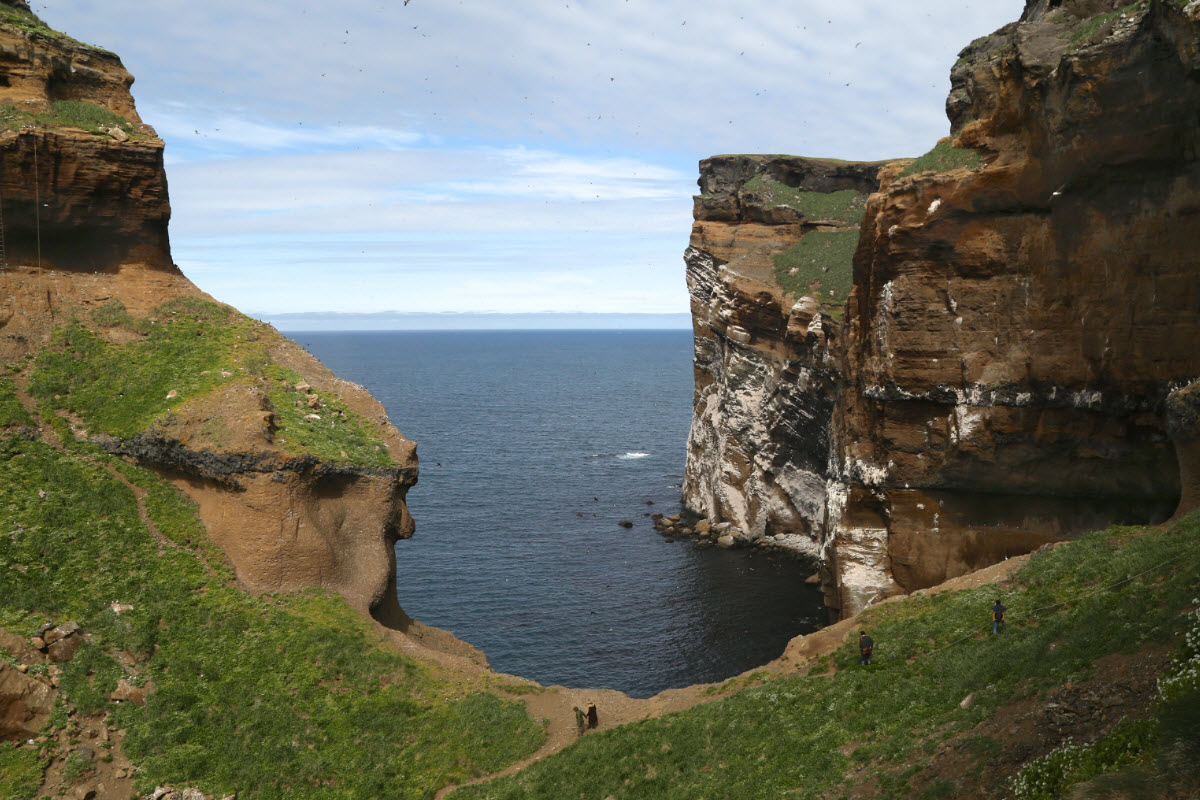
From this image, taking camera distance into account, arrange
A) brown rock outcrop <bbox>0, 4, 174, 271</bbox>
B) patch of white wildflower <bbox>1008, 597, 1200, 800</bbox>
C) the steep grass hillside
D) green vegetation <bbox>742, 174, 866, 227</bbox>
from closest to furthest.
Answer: patch of white wildflower <bbox>1008, 597, 1200, 800</bbox> → the steep grass hillside → brown rock outcrop <bbox>0, 4, 174, 271</bbox> → green vegetation <bbox>742, 174, 866, 227</bbox>

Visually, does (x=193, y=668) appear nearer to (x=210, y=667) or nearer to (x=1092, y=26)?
(x=210, y=667)

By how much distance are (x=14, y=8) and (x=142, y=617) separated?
96.4ft

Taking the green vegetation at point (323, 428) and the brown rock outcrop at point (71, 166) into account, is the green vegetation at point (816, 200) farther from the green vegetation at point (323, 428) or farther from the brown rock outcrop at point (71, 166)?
the brown rock outcrop at point (71, 166)

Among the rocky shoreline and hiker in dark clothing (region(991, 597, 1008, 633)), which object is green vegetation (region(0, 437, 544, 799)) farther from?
the rocky shoreline

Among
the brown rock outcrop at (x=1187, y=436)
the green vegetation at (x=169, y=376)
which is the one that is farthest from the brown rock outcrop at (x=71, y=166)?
the brown rock outcrop at (x=1187, y=436)

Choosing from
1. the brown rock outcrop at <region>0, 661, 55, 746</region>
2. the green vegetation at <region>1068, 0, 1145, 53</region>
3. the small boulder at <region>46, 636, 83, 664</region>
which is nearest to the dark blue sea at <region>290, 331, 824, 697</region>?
the small boulder at <region>46, 636, 83, 664</region>

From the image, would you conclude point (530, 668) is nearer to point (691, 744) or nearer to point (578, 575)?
point (578, 575)

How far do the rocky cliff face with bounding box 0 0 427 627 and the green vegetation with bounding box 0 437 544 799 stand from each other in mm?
1811

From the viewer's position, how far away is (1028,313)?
37656 millimetres

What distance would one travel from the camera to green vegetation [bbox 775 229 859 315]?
62.7 meters

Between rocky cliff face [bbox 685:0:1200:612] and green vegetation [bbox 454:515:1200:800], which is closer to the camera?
green vegetation [bbox 454:515:1200:800]

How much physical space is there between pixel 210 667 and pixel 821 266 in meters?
52.2

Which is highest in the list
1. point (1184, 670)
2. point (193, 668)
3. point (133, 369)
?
point (133, 369)

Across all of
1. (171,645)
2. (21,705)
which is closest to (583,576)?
(171,645)
